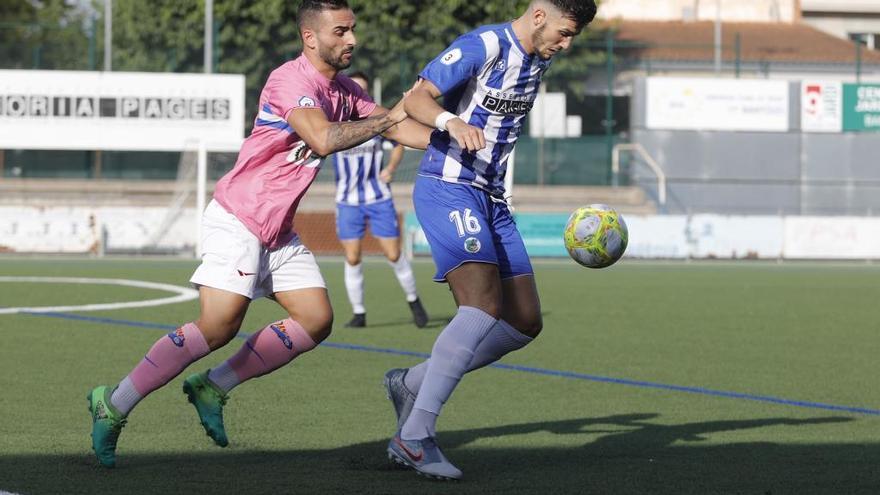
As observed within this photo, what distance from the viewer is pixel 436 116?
595cm

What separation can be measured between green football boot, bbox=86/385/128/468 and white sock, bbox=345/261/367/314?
6985 millimetres

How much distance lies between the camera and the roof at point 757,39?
163ft

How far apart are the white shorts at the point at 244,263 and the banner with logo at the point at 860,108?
109 feet

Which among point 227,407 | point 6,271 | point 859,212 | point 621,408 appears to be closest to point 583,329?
point 621,408

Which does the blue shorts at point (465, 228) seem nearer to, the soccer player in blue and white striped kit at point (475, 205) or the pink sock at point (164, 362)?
the soccer player in blue and white striped kit at point (475, 205)

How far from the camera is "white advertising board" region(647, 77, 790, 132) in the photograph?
37062 millimetres

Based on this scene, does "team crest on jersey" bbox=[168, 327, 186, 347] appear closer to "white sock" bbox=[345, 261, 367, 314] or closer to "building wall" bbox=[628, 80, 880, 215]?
"white sock" bbox=[345, 261, 367, 314]

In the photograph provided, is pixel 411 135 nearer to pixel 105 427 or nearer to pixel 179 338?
pixel 179 338

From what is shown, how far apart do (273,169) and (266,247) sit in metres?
0.36

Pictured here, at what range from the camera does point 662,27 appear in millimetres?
60188

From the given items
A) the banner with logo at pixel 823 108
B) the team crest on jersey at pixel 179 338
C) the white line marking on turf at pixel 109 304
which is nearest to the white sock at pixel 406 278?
the white line marking on turf at pixel 109 304

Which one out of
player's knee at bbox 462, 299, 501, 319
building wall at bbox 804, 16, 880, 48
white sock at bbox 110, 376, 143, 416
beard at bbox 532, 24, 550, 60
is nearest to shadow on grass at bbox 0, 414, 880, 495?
white sock at bbox 110, 376, 143, 416

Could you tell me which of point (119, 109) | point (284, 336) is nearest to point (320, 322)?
point (284, 336)

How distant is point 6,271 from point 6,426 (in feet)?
48.4
